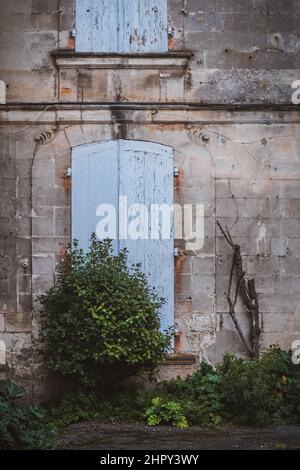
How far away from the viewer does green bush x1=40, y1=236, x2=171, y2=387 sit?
10898 millimetres

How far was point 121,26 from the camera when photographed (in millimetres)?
12250

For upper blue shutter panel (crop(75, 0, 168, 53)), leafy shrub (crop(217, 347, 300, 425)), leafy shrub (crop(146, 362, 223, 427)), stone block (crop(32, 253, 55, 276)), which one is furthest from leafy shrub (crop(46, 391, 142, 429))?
upper blue shutter panel (crop(75, 0, 168, 53))

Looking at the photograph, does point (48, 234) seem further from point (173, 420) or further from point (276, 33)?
point (276, 33)

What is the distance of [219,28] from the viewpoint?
12.3 m

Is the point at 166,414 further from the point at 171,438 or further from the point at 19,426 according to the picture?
the point at 19,426

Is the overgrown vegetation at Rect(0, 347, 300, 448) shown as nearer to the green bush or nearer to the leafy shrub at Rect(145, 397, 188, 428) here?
the leafy shrub at Rect(145, 397, 188, 428)

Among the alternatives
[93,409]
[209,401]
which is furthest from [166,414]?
[93,409]

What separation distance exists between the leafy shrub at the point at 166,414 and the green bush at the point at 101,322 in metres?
0.51

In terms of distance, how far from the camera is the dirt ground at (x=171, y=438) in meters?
9.73

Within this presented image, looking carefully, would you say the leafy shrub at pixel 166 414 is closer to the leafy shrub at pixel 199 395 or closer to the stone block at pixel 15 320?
the leafy shrub at pixel 199 395

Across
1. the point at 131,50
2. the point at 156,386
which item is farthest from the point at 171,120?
the point at 156,386

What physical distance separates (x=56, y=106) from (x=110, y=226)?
169 cm

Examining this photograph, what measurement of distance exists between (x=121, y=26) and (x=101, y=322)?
394 cm

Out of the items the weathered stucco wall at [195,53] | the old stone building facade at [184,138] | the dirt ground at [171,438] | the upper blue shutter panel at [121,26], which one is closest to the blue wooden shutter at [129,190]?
the old stone building facade at [184,138]
